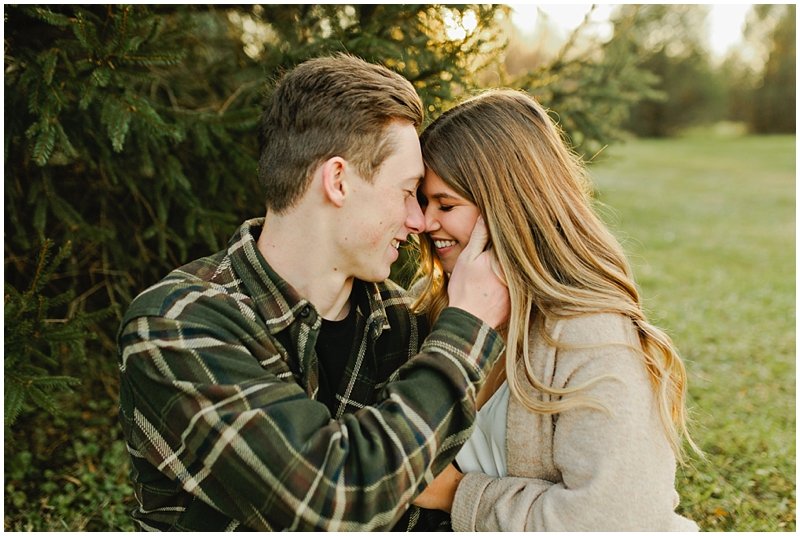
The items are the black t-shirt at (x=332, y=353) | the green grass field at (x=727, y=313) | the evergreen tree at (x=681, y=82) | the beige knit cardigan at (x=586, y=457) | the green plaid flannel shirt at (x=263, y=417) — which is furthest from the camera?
the evergreen tree at (x=681, y=82)

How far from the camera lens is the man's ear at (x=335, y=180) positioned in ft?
7.25

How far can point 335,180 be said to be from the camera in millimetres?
2225

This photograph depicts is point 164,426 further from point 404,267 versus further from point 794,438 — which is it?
point 794,438

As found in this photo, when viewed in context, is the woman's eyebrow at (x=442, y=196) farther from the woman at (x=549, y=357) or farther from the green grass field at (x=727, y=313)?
the green grass field at (x=727, y=313)

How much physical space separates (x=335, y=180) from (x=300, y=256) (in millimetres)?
266

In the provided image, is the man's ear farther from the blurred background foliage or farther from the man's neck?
the blurred background foliage

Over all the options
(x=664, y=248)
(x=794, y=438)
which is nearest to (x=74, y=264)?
(x=794, y=438)

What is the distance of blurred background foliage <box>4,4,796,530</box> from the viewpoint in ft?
9.57

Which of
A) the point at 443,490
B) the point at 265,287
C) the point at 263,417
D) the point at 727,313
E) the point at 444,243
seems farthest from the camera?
the point at 727,313

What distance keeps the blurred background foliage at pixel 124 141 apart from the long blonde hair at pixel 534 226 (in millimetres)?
911

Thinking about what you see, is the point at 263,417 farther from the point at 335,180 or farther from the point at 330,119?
the point at 330,119

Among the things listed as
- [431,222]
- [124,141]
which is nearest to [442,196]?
[431,222]

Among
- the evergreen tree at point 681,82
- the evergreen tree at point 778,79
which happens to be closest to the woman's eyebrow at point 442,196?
the evergreen tree at point 681,82

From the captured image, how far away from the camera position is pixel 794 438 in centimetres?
475
